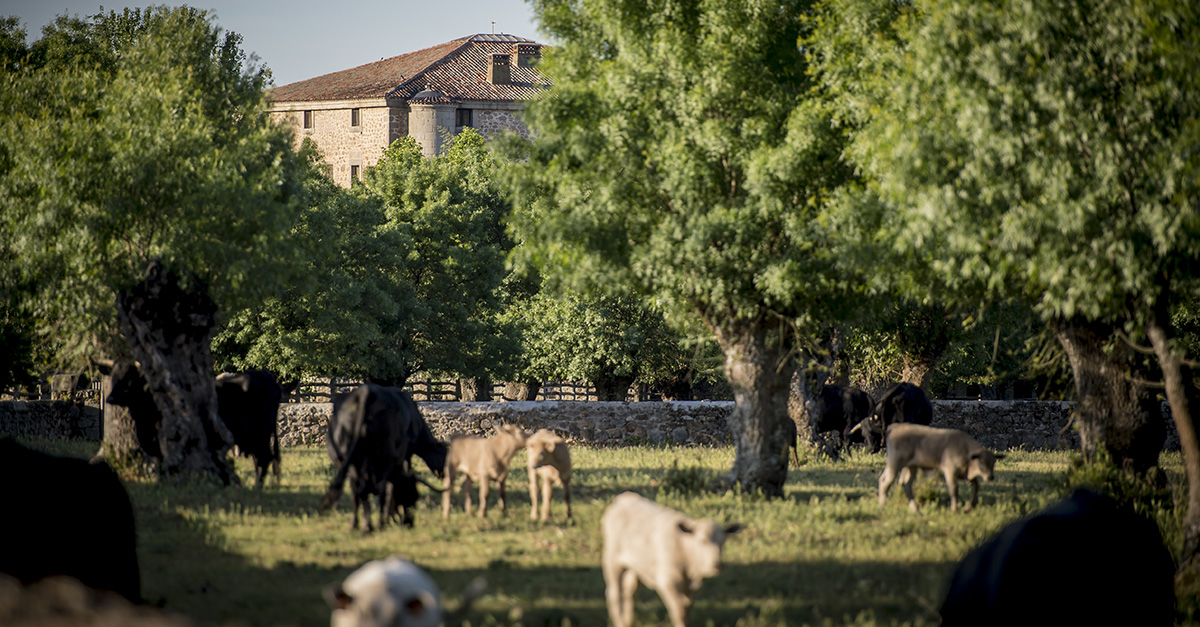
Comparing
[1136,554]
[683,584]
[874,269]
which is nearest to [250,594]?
[683,584]

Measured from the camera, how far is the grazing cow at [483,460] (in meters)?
13.9

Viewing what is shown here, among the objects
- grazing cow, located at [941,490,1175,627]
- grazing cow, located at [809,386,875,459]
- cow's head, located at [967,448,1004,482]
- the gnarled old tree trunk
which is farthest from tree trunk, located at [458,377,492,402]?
grazing cow, located at [941,490,1175,627]

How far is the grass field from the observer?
892 centimetres

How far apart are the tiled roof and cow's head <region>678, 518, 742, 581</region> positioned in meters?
68.5

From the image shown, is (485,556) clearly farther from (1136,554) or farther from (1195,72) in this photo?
(1195,72)

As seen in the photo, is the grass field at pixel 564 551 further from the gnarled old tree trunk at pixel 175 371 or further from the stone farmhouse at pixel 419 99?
the stone farmhouse at pixel 419 99

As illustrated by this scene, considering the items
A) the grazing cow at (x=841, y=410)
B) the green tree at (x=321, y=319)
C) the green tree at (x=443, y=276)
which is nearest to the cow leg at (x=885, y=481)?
the grazing cow at (x=841, y=410)

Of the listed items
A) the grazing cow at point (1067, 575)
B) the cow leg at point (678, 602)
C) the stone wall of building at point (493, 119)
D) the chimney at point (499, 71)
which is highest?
the chimney at point (499, 71)

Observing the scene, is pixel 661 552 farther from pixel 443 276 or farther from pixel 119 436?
pixel 443 276

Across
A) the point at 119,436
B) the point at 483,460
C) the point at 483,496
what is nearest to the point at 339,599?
the point at 483,496

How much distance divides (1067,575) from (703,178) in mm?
9821

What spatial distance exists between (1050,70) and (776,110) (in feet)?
20.3

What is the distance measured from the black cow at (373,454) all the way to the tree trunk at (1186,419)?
333 inches

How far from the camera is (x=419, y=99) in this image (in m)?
74.4
